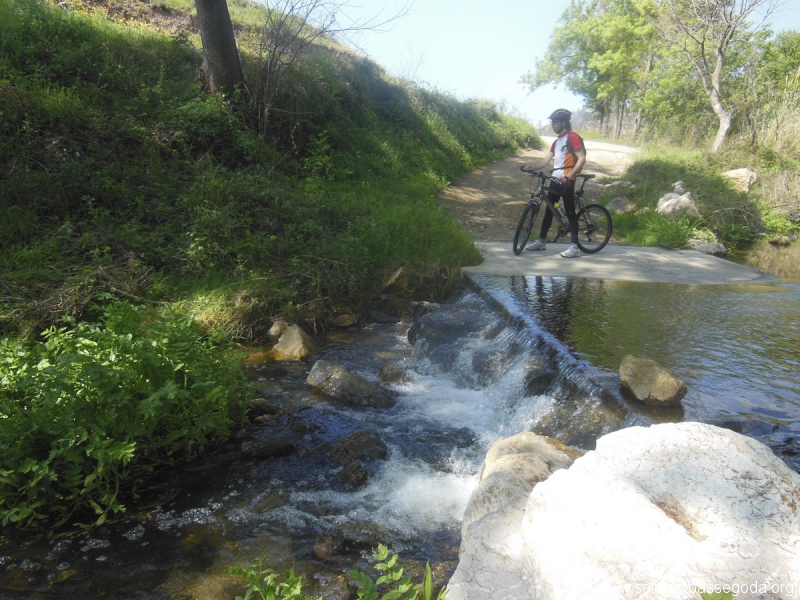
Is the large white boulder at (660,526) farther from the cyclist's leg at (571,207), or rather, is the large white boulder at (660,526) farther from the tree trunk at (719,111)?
the tree trunk at (719,111)


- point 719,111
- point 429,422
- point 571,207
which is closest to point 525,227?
point 571,207

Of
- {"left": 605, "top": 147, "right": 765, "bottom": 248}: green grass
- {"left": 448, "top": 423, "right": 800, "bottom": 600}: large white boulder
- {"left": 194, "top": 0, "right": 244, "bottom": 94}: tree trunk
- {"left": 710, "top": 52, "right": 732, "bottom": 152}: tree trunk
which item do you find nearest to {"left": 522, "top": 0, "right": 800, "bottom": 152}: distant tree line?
{"left": 710, "top": 52, "right": 732, "bottom": 152}: tree trunk

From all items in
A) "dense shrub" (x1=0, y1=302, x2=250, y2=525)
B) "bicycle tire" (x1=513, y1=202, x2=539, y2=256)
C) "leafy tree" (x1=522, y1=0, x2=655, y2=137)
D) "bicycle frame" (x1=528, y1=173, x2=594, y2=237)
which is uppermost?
"leafy tree" (x1=522, y1=0, x2=655, y2=137)

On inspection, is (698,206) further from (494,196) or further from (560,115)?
(560,115)

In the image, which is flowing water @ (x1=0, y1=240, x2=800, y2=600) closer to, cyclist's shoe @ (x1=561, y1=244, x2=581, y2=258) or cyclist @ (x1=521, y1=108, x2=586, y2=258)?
cyclist's shoe @ (x1=561, y1=244, x2=581, y2=258)

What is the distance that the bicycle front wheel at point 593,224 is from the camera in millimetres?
8195

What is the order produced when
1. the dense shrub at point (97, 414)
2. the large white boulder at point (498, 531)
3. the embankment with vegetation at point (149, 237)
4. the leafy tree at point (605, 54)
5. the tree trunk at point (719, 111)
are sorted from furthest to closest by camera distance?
the leafy tree at point (605, 54) → the tree trunk at point (719, 111) → the embankment with vegetation at point (149, 237) → the dense shrub at point (97, 414) → the large white boulder at point (498, 531)

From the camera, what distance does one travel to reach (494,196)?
13305 millimetres

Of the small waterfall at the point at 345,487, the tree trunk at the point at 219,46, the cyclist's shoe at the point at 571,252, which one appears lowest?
the small waterfall at the point at 345,487

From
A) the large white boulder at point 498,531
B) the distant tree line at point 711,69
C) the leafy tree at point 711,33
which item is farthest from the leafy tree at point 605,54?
the large white boulder at point 498,531

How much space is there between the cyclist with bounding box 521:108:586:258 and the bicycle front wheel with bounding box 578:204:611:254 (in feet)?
0.96

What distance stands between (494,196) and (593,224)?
5.33 metres

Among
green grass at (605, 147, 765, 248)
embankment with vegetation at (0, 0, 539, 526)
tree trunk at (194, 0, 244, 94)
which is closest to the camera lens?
embankment with vegetation at (0, 0, 539, 526)

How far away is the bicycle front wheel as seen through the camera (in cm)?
820
